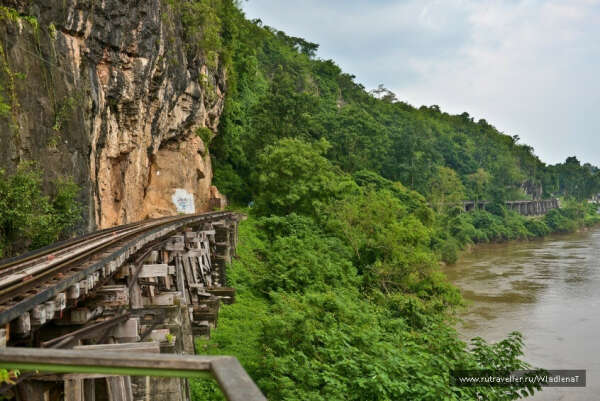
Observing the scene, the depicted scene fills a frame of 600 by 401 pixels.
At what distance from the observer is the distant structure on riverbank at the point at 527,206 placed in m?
69.3

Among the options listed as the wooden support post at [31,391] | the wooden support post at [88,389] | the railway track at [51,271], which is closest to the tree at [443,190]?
the railway track at [51,271]

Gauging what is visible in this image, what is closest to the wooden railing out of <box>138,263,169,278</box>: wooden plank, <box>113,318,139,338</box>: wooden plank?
<box>113,318,139,338</box>: wooden plank

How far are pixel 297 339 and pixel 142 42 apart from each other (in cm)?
1357

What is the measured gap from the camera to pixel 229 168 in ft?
125

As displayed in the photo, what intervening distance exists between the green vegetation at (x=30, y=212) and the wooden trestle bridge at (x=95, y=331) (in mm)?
2085

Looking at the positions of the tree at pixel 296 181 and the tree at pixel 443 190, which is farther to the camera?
the tree at pixel 443 190

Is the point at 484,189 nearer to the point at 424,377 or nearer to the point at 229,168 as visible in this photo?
the point at 229,168

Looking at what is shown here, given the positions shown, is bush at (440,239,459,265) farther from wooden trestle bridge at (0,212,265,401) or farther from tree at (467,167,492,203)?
tree at (467,167,492,203)

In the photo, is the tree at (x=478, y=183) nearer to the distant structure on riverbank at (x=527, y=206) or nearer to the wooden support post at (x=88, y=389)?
the distant structure on riverbank at (x=527, y=206)

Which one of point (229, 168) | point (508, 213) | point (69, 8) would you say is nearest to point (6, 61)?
point (69, 8)

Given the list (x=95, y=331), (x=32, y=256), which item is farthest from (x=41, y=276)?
(x=32, y=256)

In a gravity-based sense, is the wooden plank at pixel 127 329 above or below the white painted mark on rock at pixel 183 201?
below

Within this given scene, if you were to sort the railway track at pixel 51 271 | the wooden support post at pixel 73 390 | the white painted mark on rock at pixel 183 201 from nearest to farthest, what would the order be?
the railway track at pixel 51 271
the wooden support post at pixel 73 390
the white painted mark on rock at pixel 183 201

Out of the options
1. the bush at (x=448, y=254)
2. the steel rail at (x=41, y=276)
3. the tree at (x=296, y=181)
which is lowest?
the bush at (x=448, y=254)
